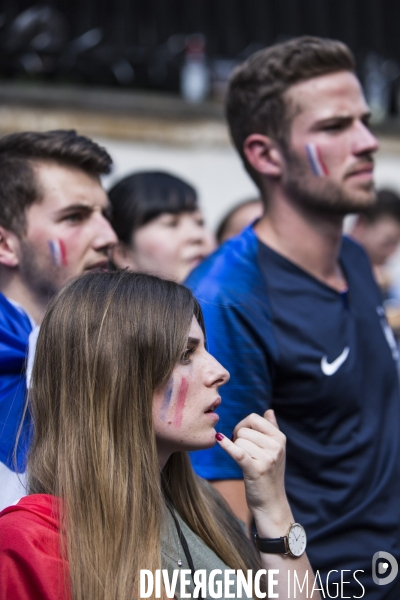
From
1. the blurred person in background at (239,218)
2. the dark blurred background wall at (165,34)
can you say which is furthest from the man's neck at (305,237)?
the dark blurred background wall at (165,34)

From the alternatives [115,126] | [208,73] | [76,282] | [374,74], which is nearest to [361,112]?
[76,282]

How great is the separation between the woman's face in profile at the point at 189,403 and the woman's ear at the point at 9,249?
880 millimetres

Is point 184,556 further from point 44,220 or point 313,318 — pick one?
point 44,220

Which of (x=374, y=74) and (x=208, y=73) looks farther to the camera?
(x=374, y=74)

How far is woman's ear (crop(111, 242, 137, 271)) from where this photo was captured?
3.37 meters

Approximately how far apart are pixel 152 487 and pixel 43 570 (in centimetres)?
34

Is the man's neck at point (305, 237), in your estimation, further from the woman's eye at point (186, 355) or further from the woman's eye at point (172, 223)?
the woman's eye at point (186, 355)

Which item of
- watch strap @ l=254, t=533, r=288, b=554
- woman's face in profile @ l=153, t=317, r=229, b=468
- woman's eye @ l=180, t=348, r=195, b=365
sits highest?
woman's eye @ l=180, t=348, r=195, b=365

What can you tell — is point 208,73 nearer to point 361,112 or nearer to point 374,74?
point 374,74

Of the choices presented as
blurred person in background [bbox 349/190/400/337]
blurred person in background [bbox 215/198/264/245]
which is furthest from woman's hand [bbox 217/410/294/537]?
blurred person in background [bbox 349/190/400/337]

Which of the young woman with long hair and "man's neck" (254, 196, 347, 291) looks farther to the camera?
"man's neck" (254, 196, 347, 291)

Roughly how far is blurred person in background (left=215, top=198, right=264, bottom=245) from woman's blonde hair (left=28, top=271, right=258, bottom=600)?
8.72 ft

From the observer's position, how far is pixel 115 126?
6.21 meters

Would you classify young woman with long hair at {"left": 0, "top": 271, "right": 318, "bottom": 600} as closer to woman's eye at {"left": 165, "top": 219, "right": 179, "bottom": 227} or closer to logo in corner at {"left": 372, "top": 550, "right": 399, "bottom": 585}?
logo in corner at {"left": 372, "top": 550, "right": 399, "bottom": 585}
